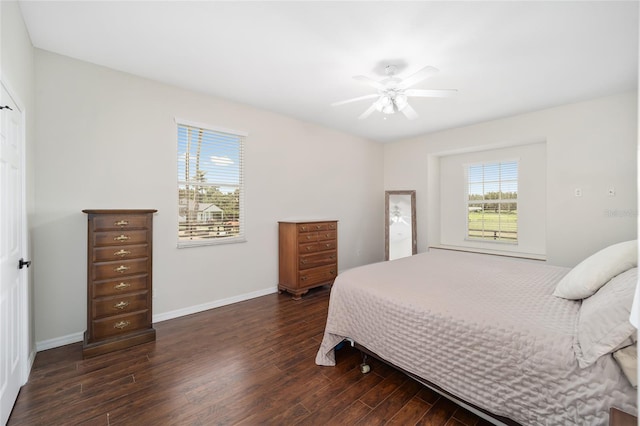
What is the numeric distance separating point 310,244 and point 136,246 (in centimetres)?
215

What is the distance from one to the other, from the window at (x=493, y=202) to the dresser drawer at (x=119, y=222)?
5.01 metres

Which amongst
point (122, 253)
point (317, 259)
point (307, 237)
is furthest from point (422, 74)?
point (122, 253)

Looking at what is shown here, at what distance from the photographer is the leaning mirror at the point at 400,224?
538cm

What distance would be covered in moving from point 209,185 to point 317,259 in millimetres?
1825

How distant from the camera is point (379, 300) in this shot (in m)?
1.97

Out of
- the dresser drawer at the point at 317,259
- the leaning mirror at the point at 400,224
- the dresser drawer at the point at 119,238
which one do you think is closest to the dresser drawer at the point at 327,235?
the dresser drawer at the point at 317,259

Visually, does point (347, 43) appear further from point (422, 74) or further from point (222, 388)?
point (222, 388)

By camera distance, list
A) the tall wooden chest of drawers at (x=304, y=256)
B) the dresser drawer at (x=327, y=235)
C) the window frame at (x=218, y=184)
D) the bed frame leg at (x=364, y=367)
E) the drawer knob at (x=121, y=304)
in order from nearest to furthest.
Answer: the bed frame leg at (x=364, y=367), the drawer knob at (x=121, y=304), the window frame at (x=218, y=184), the tall wooden chest of drawers at (x=304, y=256), the dresser drawer at (x=327, y=235)

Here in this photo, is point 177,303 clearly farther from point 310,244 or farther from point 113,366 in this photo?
point 310,244

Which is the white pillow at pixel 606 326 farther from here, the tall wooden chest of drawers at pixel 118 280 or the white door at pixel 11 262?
the tall wooden chest of drawers at pixel 118 280

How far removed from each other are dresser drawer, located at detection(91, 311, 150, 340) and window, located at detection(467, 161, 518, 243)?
199 inches

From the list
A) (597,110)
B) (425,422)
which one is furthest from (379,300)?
(597,110)

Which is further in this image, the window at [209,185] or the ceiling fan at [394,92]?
the window at [209,185]

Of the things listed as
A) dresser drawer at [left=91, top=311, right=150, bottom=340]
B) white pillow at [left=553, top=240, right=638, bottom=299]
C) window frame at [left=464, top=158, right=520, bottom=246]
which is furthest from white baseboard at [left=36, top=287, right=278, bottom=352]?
window frame at [left=464, top=158, right=520, bottom=246]
